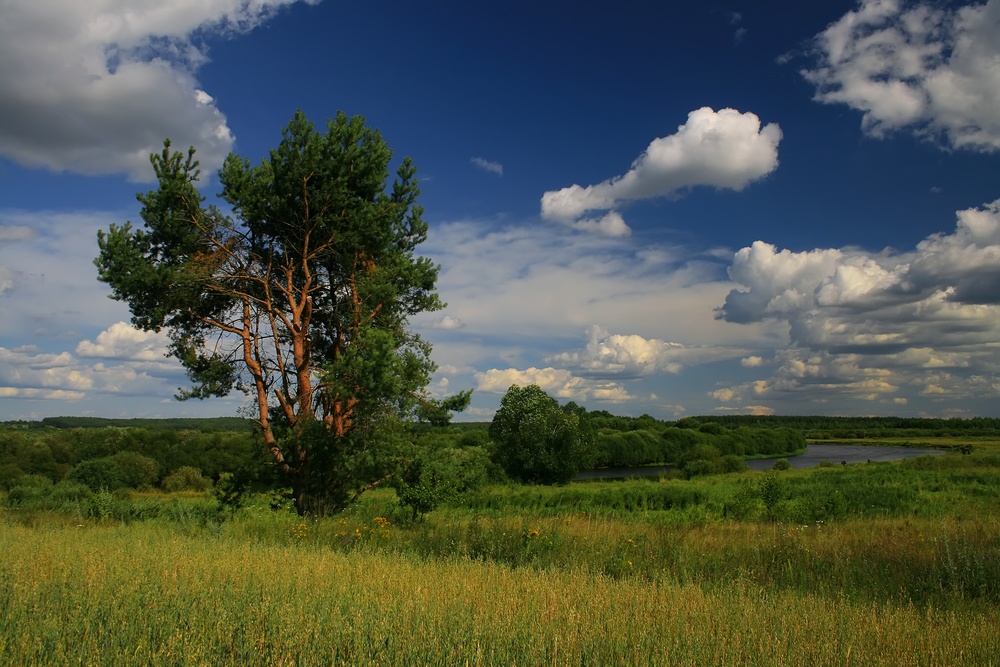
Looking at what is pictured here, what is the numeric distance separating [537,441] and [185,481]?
109 feet

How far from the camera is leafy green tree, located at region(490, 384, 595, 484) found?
51.9 meters

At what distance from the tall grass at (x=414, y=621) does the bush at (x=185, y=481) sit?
56186mm

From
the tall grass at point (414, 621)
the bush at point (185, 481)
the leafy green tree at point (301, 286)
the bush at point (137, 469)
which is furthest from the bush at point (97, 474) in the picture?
the tall grass at point (414, 621)

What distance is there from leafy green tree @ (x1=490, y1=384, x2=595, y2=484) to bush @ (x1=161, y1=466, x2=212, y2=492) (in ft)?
89.1

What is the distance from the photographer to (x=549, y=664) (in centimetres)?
445

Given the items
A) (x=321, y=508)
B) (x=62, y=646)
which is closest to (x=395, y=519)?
(x=321, y=508)

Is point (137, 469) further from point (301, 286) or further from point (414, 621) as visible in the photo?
point (414, 621)

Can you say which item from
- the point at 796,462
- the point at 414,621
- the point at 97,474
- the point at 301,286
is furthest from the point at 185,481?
the point at 796,462

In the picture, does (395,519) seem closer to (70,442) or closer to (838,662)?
(838,662)

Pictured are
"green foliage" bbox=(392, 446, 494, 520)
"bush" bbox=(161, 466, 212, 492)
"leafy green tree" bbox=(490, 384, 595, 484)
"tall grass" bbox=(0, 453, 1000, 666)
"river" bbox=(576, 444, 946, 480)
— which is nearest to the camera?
"tall grass" bbox=(0, 453, 1000, 666)

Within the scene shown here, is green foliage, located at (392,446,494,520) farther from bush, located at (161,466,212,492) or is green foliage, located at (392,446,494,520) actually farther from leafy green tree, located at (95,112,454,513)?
bush, located at (161,466,212,492)

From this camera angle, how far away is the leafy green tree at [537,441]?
5188 cm

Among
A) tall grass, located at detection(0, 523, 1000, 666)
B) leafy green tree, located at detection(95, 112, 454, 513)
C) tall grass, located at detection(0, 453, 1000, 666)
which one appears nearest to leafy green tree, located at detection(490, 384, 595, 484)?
leafy green tree, located at detection(95, 112, 454, 513)

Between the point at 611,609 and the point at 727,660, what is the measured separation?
142cm
